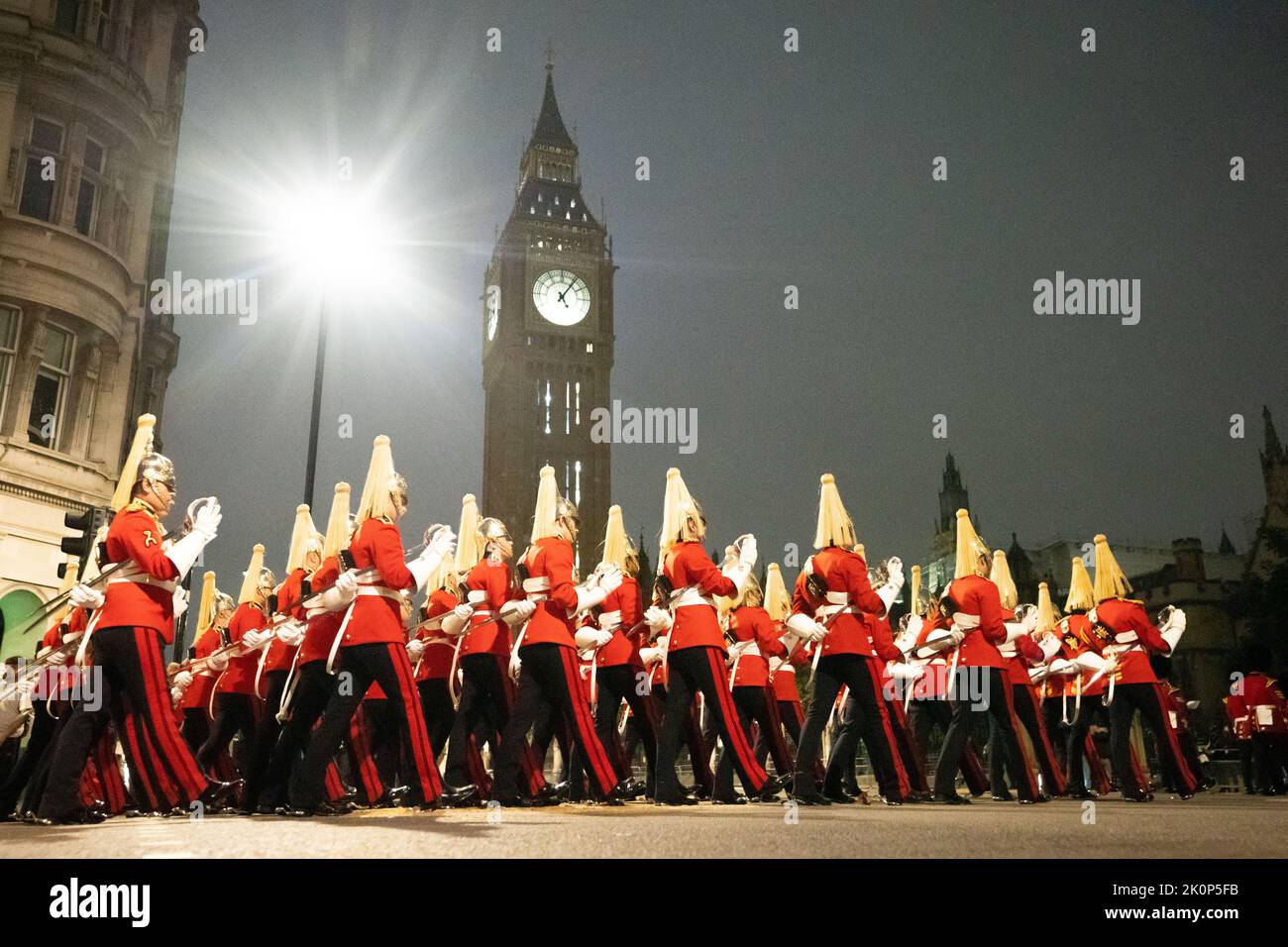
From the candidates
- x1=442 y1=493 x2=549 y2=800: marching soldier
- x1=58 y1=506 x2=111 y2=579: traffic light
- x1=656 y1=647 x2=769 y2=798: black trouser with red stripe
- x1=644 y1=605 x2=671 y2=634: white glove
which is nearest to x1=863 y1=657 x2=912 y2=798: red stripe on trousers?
x1=656 y1=647 x2=769 y2=798: black trouser with red stripe

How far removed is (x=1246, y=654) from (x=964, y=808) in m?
6.77

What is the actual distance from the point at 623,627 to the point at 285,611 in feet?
8.59

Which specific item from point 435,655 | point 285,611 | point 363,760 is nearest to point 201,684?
point 285,611

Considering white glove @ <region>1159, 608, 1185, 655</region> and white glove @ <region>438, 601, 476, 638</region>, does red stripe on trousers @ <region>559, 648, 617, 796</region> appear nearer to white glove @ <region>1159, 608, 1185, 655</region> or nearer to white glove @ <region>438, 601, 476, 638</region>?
white glove @ <region>438, 601, 476, 638</region>

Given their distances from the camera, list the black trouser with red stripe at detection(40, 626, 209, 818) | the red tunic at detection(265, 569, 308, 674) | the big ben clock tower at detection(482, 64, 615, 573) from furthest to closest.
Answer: the big ben clock tower at detection(482, 64, 615, 573)
the red tunic at detection(265, 569, 308, 674)
the black trouser with red stripe at detection(40, 626, 209, 818)

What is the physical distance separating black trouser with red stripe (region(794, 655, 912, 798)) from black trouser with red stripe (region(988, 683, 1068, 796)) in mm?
1363

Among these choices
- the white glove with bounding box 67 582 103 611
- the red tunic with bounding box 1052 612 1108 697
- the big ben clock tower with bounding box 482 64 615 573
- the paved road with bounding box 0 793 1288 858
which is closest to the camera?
the paved road with bounding box 0 793 1288 858

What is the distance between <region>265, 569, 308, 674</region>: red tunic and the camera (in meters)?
7.82

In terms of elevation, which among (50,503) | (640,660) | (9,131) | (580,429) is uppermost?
(580,429)

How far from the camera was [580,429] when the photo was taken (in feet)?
249

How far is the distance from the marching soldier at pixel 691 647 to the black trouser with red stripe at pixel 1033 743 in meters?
2.02
